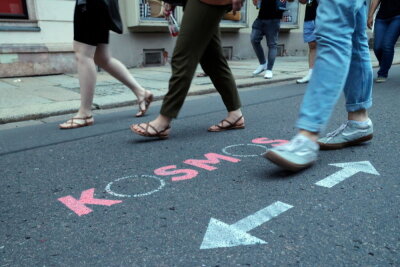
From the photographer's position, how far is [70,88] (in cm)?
581

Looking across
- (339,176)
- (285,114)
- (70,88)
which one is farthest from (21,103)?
(339,176)

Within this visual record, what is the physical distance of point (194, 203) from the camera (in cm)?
187

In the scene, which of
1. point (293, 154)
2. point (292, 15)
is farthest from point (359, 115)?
point (292, 15)

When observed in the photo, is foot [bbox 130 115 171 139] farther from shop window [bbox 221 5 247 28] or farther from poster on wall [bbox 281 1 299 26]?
poster on wall [bbox 281 1 299 26]

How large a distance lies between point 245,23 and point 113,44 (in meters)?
4.38

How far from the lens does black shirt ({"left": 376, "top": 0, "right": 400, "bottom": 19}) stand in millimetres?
5871

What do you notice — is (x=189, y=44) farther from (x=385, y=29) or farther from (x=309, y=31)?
(x=385, y=29)

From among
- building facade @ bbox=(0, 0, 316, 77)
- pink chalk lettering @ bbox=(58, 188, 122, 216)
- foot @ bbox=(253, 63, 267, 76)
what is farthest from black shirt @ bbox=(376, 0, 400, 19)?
pink chalk lettering @ bbox=(58, 188, 122, 216)

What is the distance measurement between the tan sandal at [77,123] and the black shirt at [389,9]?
4.81 metres

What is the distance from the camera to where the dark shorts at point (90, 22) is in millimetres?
3395

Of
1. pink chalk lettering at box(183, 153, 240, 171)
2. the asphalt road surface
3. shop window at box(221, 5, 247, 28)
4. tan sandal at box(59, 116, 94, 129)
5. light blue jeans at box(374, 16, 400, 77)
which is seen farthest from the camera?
shop window at box(221, 5, 247, 28)

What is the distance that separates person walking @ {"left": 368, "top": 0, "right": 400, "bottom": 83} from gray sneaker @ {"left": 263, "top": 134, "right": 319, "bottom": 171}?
4.72 m

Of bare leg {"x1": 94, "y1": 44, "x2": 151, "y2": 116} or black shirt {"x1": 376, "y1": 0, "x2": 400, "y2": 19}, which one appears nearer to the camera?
bare leg {"x1": 94, "y1": 44, "x2": 151, "y2": 116}

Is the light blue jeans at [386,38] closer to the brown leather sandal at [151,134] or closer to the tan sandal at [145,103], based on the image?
the tan sandal at [145,103]
